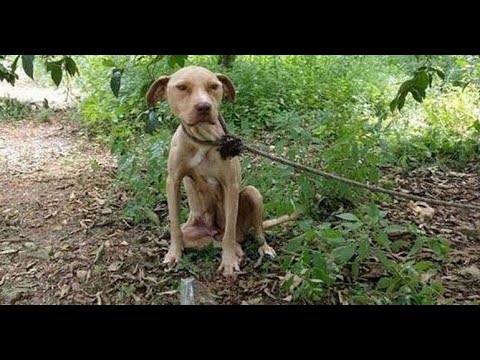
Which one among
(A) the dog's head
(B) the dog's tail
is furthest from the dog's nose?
(B) the dog's tail

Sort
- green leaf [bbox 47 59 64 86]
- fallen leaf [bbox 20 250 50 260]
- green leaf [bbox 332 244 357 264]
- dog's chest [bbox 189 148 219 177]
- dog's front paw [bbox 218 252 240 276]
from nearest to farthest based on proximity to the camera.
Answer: green leaf [bbox 47 59 64 86]
green leaf [bbox 332 244 357 264]
dog's chest [bbox 189 148 219 177]
dog's front paw [bbox 218 252 240 276]
fallen leaf [bbox 20 250 50 260]

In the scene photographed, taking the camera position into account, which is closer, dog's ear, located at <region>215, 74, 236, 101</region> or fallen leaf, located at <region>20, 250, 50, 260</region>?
dog's ear, located at <region>215, 74, 236, 101</region>

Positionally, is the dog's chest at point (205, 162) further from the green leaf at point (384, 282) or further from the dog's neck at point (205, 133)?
the green leaf at point (384, 282)

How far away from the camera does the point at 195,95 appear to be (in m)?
2.53

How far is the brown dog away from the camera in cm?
255

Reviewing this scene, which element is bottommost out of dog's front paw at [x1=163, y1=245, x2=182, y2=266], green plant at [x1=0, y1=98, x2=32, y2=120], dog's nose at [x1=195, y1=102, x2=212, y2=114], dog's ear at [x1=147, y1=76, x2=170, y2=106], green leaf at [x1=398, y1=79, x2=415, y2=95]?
dog's front paw at [x1=163, y1=245, x2=182, y2=266]

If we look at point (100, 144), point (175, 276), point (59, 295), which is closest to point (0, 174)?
point (100, 144)

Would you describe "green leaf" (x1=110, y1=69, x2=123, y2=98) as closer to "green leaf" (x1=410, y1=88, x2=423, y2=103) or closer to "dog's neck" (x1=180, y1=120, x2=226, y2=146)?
"dog's neck" (x1=180, y1=120, x2=226, y2=146)

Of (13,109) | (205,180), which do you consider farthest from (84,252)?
(13,109)

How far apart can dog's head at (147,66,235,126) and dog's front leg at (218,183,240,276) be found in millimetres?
429

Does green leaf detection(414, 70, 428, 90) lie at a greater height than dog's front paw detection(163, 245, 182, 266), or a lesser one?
greater

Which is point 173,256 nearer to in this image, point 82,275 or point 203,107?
point 82,275

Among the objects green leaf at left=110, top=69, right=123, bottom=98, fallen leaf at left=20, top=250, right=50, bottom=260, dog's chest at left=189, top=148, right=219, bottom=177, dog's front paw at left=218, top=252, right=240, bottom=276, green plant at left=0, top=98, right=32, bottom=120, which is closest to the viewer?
green leaf at left=110, top=69, right=123, bottom=98

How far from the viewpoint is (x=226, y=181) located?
2852 mm
